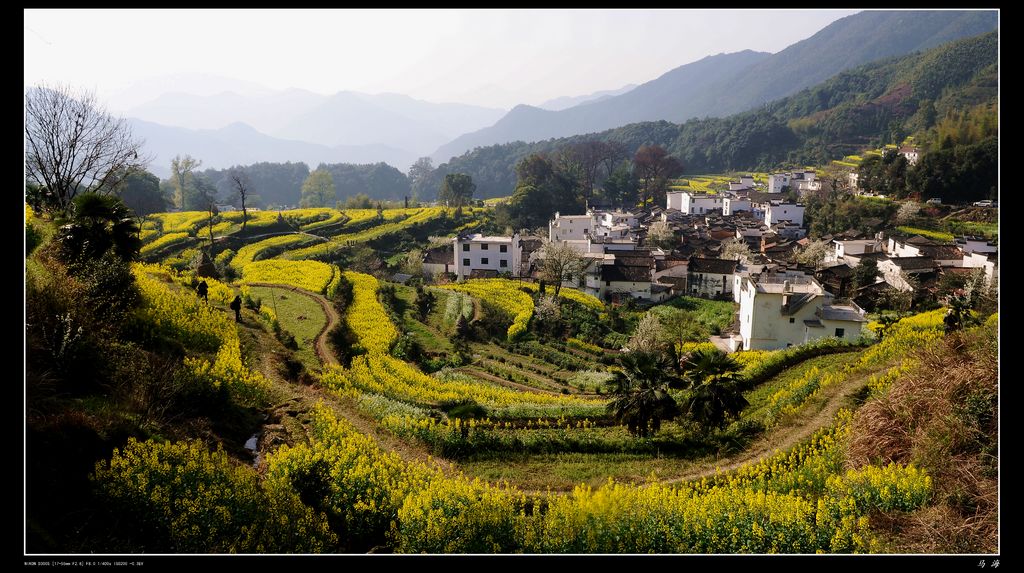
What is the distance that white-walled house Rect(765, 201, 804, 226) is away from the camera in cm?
7512

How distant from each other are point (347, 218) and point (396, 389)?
177 ft

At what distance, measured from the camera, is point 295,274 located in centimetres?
3209

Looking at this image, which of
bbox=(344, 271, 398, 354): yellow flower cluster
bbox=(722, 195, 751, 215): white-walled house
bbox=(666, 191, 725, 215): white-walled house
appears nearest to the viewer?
bbox=(344, 271, 398, 354): yellow flower cluster

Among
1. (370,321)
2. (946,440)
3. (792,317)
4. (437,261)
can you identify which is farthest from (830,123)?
(946,440)

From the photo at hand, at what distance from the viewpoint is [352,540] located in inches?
298

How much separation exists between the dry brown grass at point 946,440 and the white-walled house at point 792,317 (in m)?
15.7

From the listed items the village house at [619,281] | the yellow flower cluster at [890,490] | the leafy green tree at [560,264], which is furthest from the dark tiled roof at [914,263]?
the yellow flower cluster at [890,490]

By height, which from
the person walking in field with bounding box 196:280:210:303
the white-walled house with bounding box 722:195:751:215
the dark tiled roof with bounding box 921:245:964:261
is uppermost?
the white-walled house with bounding box 722:195:751:215

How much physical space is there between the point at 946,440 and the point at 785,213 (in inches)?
2946

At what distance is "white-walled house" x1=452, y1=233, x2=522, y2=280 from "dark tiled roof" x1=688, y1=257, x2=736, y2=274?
1589 centimetres

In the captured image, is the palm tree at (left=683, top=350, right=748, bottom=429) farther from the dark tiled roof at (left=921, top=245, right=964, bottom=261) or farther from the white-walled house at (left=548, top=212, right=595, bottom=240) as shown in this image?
the white-walled house at (left=548, top=212, right=595, bottom=240)

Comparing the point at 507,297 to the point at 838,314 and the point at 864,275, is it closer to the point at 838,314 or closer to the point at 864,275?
the point at 838,314

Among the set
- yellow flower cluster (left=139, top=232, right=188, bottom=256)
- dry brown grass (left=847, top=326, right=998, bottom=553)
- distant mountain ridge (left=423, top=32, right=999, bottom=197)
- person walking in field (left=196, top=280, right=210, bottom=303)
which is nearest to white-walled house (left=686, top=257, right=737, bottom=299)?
dry brown grass (left=847, top=326, right=998, bottom=553)
